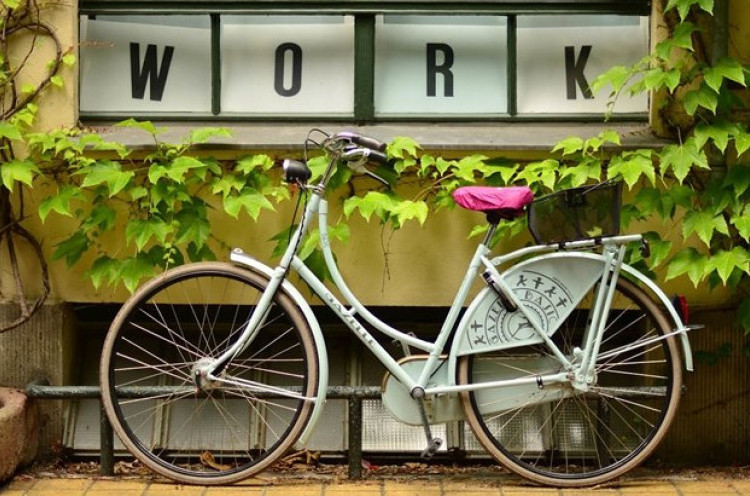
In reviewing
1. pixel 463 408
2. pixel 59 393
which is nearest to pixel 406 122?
pixel 463 408

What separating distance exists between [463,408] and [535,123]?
64.3 inches

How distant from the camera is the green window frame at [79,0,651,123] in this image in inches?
245

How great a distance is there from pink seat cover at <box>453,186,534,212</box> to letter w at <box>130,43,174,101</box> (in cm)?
193

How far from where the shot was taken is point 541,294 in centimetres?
539

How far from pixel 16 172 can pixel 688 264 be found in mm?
3163

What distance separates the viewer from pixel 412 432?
20.7ft

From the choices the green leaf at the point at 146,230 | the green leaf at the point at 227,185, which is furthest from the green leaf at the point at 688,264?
the green leaf at the point at 146,230

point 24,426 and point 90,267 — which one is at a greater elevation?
point 90,267

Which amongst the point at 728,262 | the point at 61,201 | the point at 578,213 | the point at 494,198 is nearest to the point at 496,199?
the point at 494,198

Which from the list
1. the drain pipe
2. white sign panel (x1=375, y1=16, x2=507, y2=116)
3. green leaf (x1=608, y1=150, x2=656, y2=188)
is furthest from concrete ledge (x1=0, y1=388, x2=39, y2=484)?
the drain pipe

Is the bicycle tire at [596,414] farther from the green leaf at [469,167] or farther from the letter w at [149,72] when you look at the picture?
the letter w at [149,72]

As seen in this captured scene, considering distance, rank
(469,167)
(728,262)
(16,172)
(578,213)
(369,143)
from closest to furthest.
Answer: (369,143) < (578,213) < (728,262) < (16,172) < (469,167)

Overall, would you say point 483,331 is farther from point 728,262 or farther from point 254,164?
point 254,164

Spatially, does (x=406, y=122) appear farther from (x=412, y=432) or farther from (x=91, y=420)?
(x=91, y=420)
